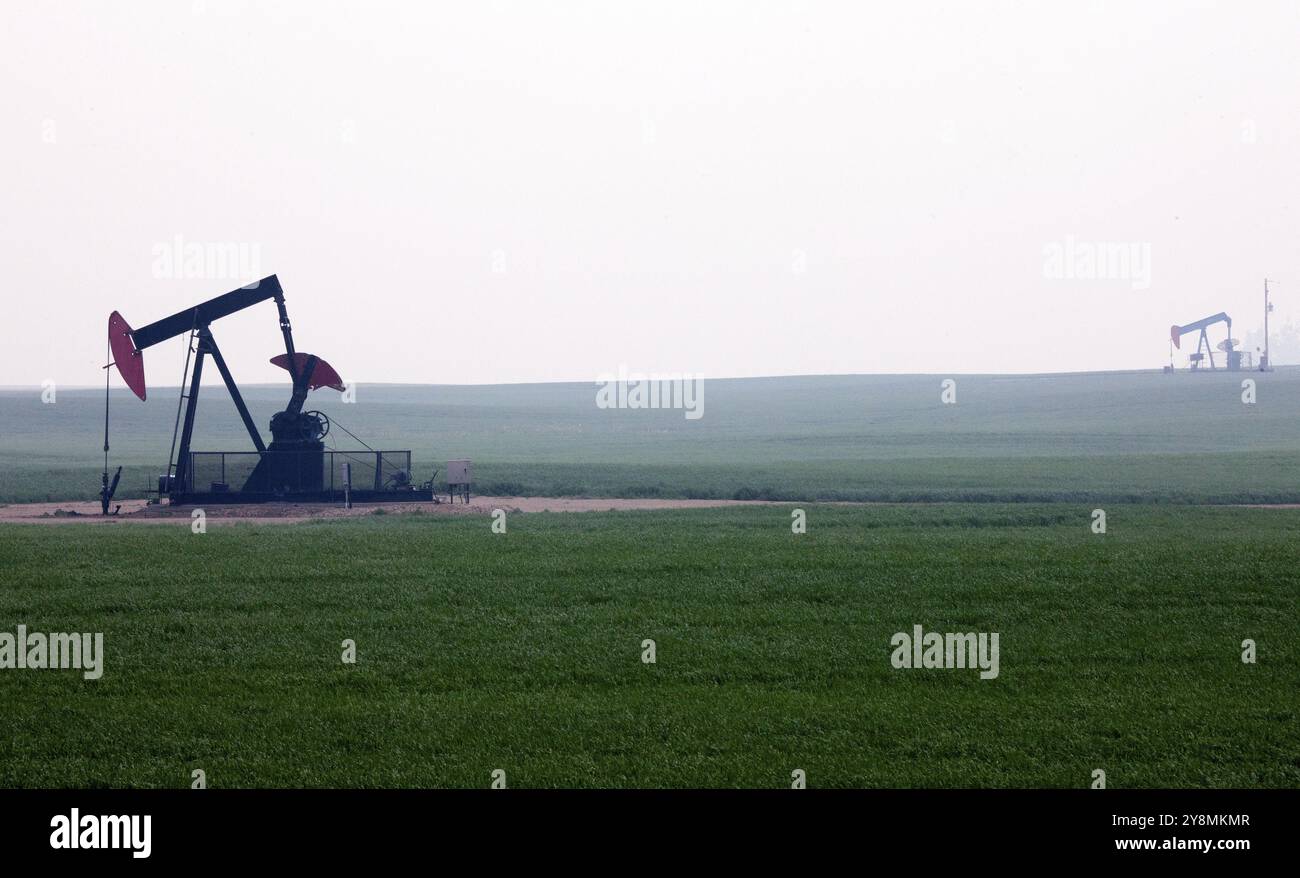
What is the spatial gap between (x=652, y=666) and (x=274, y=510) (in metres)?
20.2

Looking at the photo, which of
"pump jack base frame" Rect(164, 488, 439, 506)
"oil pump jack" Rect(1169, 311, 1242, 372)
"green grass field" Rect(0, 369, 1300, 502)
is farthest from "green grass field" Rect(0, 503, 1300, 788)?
"oil pump jack" Rect(1169, 311, 1242, 372)

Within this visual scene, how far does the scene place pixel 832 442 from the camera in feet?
269

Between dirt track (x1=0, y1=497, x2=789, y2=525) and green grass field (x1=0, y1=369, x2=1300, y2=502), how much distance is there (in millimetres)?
2533

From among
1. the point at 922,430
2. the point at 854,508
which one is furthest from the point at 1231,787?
the point at 922,430

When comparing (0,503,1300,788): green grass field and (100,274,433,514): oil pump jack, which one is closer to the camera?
(0,503,1300,788): green grass field

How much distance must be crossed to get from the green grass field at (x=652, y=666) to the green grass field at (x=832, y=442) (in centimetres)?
1711

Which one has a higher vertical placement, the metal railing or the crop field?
the metal railing

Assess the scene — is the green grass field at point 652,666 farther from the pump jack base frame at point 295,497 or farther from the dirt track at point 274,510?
the pump jack base frame at point 295,497

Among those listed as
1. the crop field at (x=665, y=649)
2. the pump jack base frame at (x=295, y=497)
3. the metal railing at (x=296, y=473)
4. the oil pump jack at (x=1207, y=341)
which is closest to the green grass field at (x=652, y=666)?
the crop field at (x=665, y=649)

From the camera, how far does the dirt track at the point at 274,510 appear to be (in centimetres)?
2959

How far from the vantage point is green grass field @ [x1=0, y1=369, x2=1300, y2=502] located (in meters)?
40.8
